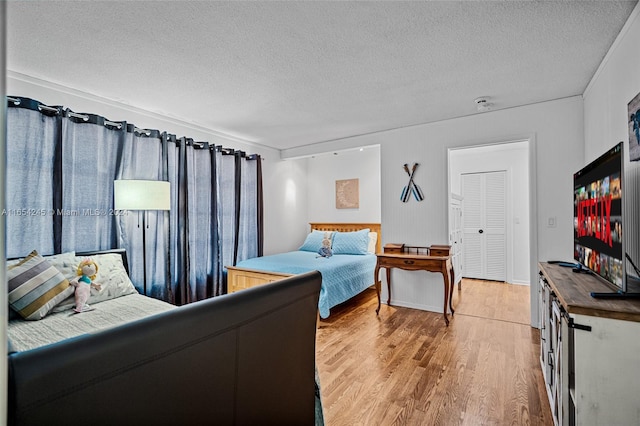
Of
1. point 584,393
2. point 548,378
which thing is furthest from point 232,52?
point 548,378

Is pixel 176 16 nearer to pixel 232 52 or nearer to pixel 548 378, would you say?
pixel 232 52

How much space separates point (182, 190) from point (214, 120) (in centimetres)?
95

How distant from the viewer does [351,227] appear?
18.6 ft

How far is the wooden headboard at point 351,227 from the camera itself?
533cm

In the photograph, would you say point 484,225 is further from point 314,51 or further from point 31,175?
point 31,175

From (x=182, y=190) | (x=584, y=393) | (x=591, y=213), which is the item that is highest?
(x=182, y=190)

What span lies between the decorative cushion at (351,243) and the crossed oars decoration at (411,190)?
1014mm

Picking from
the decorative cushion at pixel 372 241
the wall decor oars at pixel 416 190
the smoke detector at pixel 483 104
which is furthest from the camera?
the decorative cushion at pixel 372 241

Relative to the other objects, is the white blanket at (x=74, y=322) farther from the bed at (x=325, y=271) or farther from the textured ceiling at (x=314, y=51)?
the textured ceiling at (x=314, y=51)

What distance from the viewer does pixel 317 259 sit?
4.31 m

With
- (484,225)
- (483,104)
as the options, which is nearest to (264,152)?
(483,104)

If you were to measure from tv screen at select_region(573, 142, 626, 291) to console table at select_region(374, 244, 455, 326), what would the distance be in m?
1.42

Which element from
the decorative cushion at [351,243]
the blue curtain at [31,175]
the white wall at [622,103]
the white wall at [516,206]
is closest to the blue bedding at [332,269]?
the decorative cushion at [351,243]

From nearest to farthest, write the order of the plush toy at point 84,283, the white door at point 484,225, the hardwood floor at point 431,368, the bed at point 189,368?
the bed at point 189,368 < the hardwood floor at point 431,368 < the plush toy at point 84,283 < the white door at point 484,225
